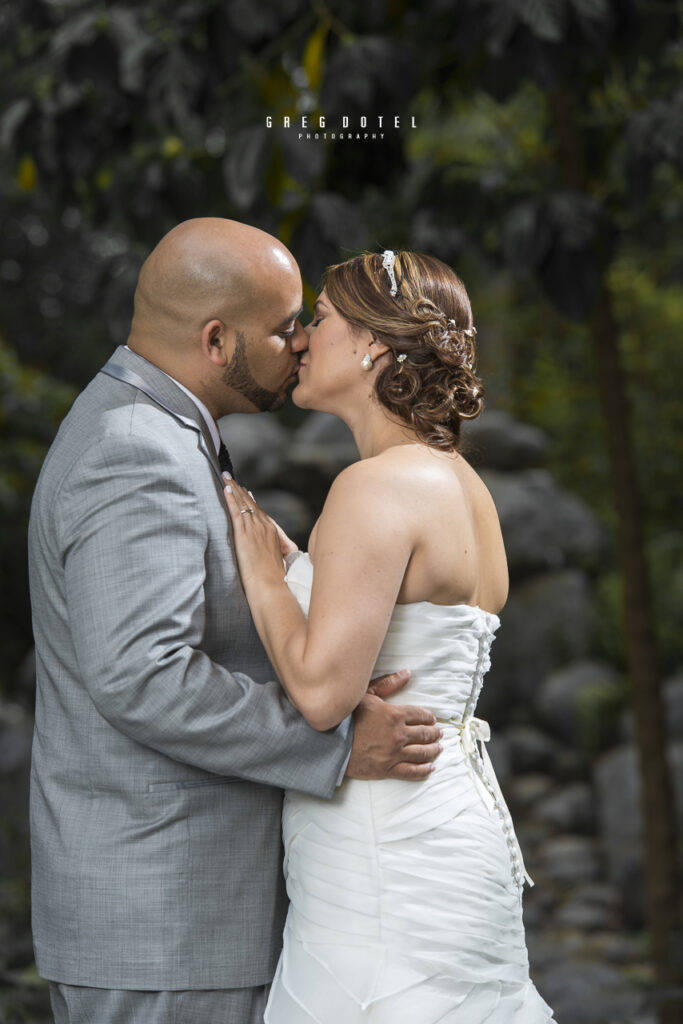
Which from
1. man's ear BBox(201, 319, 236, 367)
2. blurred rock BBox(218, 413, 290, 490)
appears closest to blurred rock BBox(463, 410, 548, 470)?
blurred rock BBox(218, 413, 290, 490)

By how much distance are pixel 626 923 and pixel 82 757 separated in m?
5.21

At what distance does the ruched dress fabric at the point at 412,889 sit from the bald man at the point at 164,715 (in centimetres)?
5

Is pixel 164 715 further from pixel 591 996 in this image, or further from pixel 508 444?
pixel 508 444

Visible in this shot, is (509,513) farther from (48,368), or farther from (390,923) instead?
(390,923)

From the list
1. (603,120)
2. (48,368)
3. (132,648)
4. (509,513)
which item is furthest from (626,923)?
(48,368)

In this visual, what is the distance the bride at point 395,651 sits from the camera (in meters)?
1.75

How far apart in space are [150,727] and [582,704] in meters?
6.64

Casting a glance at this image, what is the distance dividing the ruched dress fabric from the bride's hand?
6 cm

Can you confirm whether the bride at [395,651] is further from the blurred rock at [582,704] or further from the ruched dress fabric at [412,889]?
the blurred rock at [582,704]

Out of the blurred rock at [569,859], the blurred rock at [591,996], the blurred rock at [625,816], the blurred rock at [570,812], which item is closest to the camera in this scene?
the blurred rock at [591,996]

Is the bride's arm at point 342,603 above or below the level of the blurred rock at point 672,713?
above

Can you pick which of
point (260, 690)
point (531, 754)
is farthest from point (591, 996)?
point (531, 754)

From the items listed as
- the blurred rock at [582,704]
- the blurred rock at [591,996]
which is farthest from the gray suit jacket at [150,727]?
the blurred rock at [582,704]

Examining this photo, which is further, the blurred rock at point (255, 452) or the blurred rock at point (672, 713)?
the blurred rock at point (255, 452)
